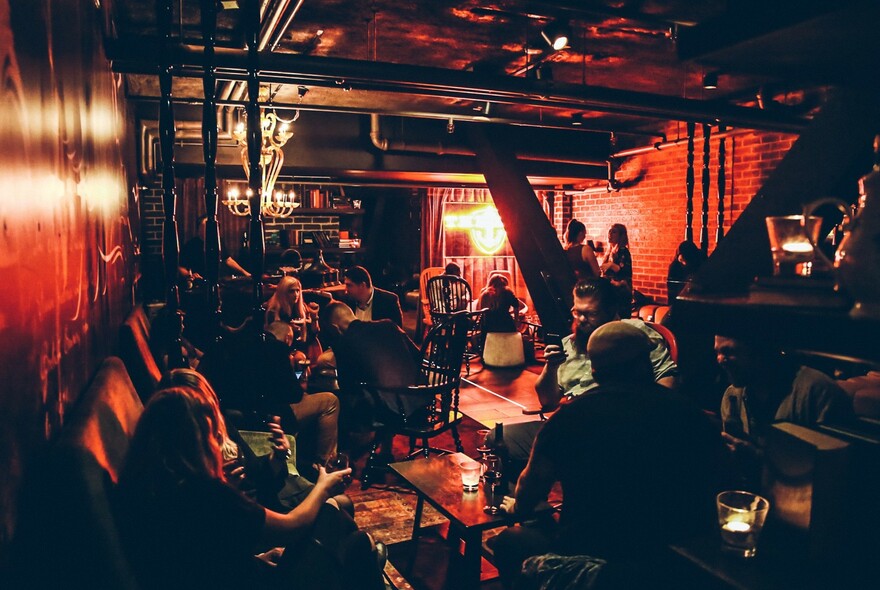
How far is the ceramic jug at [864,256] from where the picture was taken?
0.90 m

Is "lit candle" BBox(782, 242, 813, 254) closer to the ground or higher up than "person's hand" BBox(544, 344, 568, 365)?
higher up

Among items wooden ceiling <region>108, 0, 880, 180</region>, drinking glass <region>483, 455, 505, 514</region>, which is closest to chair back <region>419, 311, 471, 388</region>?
wooden ceiling <region>108, 0, 880, 180</region>

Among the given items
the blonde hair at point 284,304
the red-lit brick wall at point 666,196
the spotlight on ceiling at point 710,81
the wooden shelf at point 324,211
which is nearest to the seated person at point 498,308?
the red-lit brick wall at point 666,196

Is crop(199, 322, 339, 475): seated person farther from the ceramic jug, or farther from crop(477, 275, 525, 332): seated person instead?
crop(477, 275, 525, 332): seated person

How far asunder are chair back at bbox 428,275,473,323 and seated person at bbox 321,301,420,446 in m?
3.86

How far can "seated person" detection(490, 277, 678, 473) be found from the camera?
3355mm

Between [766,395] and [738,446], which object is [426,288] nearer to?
[766,395]

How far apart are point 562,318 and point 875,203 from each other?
4.78 m

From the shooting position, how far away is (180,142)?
651 cm

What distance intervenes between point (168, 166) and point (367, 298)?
2.86 metres

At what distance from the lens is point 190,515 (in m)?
1.72

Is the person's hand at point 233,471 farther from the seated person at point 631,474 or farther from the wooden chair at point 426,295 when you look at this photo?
the wooden chair at point 426,295

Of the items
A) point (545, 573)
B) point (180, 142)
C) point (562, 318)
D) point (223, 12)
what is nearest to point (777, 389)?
point (545, 573)

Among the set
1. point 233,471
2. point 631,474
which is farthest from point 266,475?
point 631,474
